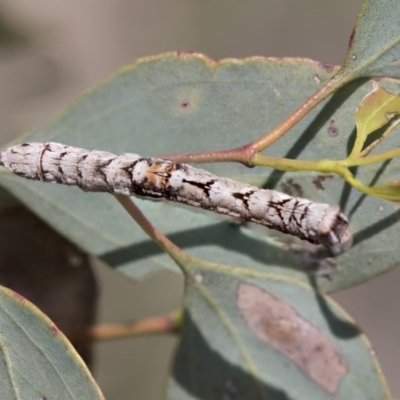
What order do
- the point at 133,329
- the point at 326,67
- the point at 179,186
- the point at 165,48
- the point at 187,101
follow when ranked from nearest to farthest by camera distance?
1. the point at 179,186
2. the point at 326,67
3. the point at 187,101
4. the point at 133,329
5. the point at 165,48

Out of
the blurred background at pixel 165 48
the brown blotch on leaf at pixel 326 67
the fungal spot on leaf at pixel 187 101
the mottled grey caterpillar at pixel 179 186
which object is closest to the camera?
the mottled grey caterpillar at pixel 179 186

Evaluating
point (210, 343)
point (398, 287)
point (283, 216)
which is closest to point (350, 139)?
point (283, 216)

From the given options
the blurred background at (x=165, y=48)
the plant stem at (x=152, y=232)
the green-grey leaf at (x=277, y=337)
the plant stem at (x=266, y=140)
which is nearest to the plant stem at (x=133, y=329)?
the green-grey leaf at (x=277, y=337)

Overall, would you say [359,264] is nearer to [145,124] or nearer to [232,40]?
[145,124]

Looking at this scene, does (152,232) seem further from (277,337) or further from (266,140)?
(277,337)

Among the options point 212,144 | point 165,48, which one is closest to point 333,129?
point 212,144

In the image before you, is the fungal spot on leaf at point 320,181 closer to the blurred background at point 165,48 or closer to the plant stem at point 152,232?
the plant stem at point 152,232

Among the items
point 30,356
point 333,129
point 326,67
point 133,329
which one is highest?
point 326,67

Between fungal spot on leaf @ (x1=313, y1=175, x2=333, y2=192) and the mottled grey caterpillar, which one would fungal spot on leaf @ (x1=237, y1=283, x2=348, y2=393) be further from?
the mottled grey caterpillar
